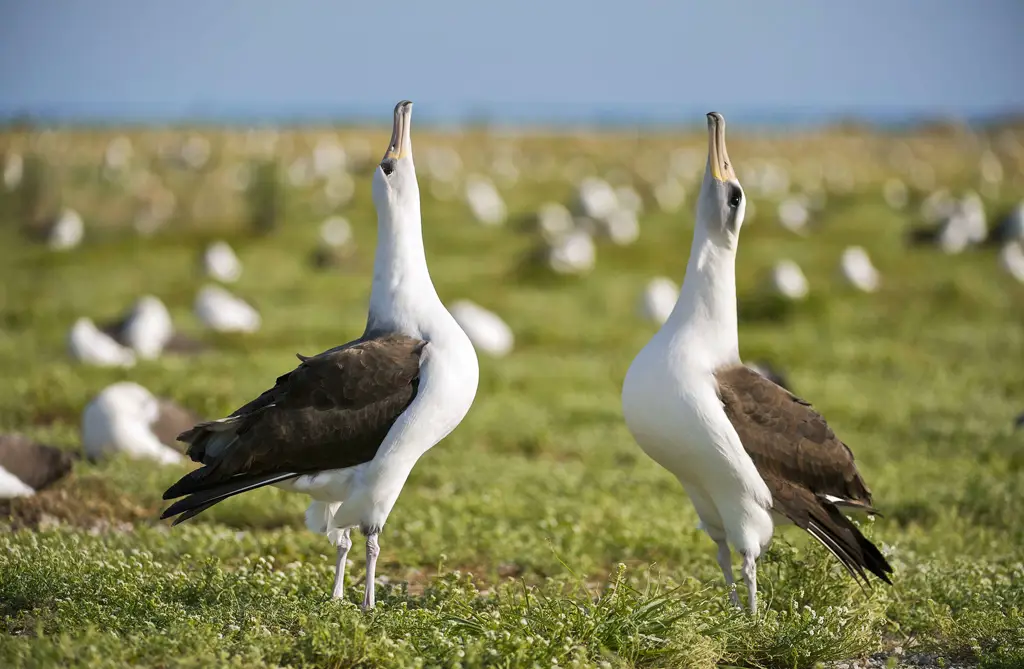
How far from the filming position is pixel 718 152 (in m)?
6.03

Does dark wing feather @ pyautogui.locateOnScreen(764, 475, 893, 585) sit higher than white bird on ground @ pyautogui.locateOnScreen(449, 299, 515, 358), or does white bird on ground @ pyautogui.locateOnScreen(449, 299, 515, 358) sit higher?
white bird on ground @ pyautogui.locateOnScreen(449, 299, 515, 358)

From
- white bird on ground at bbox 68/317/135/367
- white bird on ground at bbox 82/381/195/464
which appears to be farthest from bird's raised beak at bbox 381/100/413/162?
white bird on ground at bbox 68/317/135/367

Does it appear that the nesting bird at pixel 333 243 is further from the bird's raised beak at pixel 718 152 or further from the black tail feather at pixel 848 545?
the black tail feather at pixel 848 545

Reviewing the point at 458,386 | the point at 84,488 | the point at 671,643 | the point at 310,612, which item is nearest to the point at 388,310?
the point at 458,386

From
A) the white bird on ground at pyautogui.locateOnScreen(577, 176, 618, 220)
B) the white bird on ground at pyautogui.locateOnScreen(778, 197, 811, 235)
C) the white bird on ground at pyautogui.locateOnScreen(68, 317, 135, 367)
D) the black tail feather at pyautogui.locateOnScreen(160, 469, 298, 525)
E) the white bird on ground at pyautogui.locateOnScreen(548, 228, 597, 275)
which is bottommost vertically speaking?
the black tail feather at pyautogui.locateOnScreen(160, 469, 298, 525)

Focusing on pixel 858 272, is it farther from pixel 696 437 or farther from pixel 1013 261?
pixel 696 437

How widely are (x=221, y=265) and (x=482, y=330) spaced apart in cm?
684

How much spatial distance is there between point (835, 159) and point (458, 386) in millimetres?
43135

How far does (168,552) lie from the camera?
681 centimetres

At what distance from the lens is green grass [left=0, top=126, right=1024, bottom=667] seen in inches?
200

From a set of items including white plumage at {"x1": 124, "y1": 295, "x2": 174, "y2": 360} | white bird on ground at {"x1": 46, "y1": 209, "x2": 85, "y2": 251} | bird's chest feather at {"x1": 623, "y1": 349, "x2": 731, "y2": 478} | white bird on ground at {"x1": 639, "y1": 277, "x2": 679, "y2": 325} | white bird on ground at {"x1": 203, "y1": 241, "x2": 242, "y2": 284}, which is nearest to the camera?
bird's chest feather at {"x1": 623, "y1": 349, "x2": 731, "y2": 478}

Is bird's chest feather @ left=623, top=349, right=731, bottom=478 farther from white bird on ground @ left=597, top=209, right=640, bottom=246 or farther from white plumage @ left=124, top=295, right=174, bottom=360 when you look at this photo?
white bird on ground @ left=597, top=209, right=640, bottom=246

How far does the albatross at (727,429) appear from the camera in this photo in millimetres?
5535

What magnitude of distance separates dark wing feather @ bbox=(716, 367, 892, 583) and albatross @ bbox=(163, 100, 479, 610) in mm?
1307
